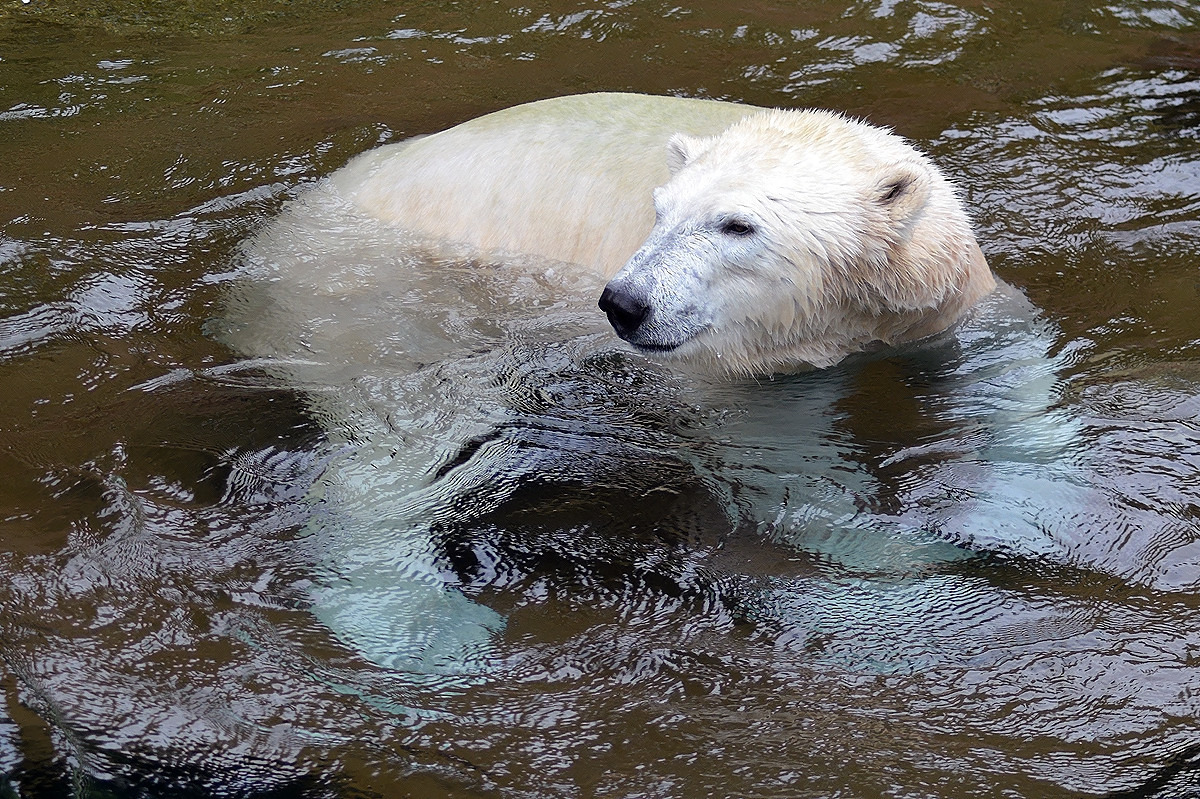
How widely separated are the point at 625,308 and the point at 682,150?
656 millimetres

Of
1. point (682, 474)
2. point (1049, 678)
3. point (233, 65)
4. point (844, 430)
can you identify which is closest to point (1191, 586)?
point (1049, 678)

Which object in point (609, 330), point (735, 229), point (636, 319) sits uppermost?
point (735, 229)

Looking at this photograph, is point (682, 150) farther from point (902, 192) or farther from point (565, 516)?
point (565, 516)

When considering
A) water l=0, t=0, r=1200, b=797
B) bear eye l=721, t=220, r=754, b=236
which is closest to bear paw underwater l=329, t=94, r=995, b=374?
bear eye l=721, t=220, r=754, b=236

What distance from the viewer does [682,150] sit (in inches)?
121

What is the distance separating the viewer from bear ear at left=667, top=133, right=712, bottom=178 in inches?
120

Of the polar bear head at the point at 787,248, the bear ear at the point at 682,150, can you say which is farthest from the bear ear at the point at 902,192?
the bear ear at the point at 682,150

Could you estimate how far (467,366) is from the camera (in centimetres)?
335

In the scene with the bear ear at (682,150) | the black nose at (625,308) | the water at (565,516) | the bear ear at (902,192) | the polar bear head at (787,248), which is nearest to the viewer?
the water at (565,516)

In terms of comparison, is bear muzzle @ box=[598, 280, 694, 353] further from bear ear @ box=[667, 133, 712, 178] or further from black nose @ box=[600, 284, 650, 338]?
bear ear @ box=[667, 133, 712, 178]

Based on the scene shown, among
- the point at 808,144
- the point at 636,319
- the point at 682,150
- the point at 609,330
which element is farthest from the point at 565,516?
the point at 808,144

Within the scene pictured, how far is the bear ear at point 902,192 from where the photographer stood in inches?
115

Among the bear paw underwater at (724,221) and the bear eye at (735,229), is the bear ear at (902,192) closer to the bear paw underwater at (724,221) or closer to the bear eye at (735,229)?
the bear paw underwater at (724,221)

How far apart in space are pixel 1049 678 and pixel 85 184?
13.3 ft
